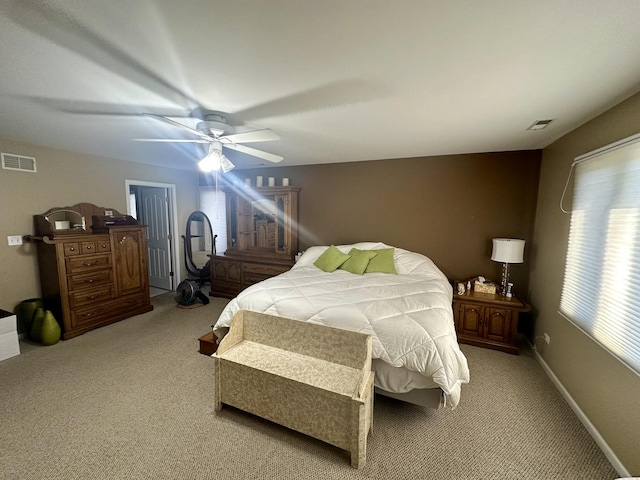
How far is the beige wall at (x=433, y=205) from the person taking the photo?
10.7ft

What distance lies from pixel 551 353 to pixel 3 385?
491 centimetres

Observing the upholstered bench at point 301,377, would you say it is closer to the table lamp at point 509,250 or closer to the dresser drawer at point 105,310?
the table lamp at point 509,250

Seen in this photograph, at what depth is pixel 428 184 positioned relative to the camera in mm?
3646

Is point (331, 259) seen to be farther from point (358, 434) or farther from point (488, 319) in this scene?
point (358, 434)

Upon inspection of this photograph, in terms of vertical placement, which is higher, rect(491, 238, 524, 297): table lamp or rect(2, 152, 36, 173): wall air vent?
rect(2, 152, 36, 173): wall air vent

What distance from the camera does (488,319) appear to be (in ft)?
9.75

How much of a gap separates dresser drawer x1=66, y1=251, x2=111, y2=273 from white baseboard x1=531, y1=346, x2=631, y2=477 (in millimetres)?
4992

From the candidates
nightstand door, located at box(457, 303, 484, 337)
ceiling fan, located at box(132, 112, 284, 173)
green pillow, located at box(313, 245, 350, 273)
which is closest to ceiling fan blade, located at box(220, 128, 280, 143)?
ceiling fan, located at box(132, 112, 284, 173)

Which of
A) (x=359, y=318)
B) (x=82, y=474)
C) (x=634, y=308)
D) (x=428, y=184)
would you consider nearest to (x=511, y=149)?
(x=428, y=184)

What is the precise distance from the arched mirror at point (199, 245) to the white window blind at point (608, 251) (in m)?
4.98

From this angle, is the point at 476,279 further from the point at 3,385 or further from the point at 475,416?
the point at 3,385

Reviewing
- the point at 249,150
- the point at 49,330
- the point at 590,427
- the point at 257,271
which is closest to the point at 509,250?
the point at 590,427

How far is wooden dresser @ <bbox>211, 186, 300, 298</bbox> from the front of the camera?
4.29 metres

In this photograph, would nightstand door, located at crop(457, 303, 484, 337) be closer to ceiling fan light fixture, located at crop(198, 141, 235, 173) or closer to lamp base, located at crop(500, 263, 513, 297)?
lamp base, located at crop(500, 263, 513, 297)
